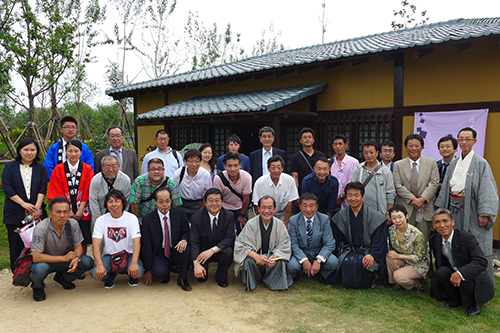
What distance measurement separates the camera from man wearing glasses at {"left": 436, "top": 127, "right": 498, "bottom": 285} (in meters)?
4.16

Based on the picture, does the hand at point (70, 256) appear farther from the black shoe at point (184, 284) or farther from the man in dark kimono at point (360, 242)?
the man in dark kimono at point (360, 242)

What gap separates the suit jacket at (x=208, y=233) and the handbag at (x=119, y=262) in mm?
834

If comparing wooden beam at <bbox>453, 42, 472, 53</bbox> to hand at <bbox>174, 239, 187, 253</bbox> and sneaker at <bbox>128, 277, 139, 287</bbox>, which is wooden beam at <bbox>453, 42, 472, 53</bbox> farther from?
sneaker at <bbox>128, 277, 139, 287</bbox>

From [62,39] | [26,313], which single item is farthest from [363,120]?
[62,39]

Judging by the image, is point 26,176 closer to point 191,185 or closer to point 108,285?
point 108,285

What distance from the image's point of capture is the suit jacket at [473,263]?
3623 millimetres

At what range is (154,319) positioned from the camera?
3.62 m

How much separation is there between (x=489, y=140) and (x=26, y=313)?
23.4 ft

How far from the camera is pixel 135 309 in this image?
383 centimetres

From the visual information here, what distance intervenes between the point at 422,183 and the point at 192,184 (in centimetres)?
324

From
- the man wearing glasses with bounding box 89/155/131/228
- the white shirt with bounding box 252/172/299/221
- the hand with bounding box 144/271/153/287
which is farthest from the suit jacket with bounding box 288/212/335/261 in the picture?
the man wearing glasses with bounding box 89/155/131/228

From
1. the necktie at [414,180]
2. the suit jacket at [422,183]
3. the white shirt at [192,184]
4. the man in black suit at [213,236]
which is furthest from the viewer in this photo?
the white shirt at [192,184]

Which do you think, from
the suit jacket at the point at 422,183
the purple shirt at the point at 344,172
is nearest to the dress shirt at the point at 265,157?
the purple shirt at the point at 344,172

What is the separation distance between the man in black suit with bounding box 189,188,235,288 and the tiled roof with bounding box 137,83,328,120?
2810 mm
